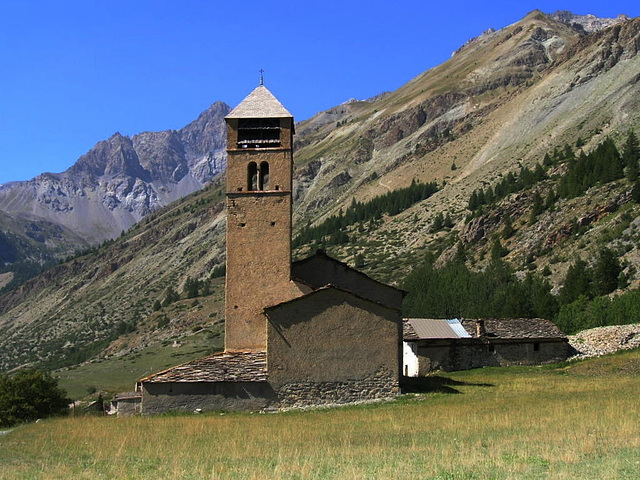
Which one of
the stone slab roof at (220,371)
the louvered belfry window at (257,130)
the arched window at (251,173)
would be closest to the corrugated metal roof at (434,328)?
the arched window at (251,173)

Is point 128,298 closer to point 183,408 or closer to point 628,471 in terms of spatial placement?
point 183,408

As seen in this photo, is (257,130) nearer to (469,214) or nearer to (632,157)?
(632,157)

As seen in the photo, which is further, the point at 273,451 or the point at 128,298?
the point at 128,298

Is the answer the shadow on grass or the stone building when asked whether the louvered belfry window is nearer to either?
the shadow on grass

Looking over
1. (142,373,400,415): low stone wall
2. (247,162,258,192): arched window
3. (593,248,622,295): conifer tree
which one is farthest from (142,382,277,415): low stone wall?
(593,248,622,295): conifer tree

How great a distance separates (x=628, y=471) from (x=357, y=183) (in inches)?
7134

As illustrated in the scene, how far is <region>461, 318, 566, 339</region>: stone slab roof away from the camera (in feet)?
161

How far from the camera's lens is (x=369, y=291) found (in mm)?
39312

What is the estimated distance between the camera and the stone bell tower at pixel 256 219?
34094 millimetres

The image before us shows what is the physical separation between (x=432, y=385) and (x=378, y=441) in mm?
16719

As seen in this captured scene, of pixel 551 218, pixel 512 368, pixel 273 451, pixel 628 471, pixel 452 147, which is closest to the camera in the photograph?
pixel 628 471

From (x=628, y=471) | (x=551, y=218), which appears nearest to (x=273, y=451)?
(x=628, y=471)

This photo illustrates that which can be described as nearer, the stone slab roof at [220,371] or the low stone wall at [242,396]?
the low stone wall at [242,396]

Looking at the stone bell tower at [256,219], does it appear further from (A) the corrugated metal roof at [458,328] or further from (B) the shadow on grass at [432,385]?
(A) the corrugated metal roof at [458,328]
